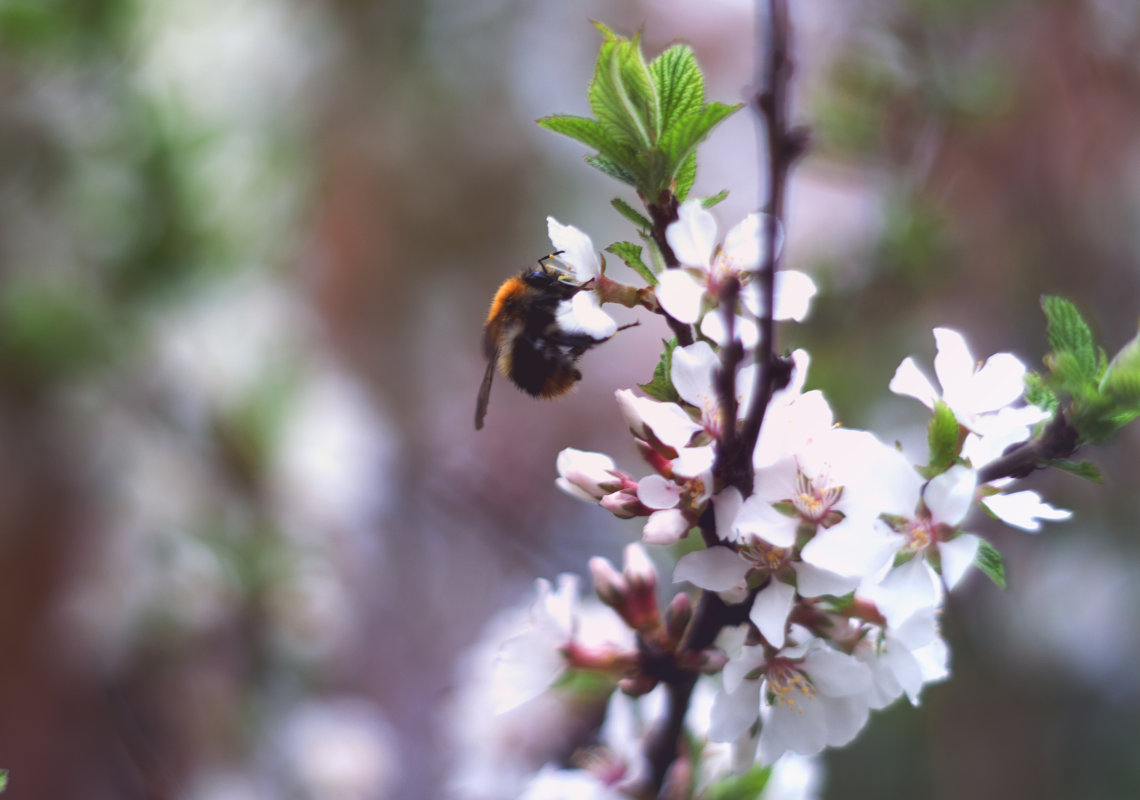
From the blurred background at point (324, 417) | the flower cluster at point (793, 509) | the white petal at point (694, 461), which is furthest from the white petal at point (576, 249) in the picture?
the blurred background at point (324, 417)

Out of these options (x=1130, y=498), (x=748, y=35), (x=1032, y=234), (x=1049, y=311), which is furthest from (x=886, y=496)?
(x=748, y=35)

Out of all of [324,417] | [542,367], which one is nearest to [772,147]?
[542,367]

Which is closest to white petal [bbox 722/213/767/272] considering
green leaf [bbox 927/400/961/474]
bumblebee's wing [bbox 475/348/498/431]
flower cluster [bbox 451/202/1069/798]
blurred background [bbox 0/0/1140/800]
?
flower cluster [bbox 451/202/1069/798]

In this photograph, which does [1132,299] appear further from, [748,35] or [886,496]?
[748,35]

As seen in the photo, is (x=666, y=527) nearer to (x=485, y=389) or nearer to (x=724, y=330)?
(x=724, y=330)

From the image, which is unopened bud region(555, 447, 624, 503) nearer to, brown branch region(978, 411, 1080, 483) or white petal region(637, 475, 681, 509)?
white petal region(637, 475, 681, 509)

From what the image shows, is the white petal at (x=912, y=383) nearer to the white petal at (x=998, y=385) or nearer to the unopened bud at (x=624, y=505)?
the white petal at (x=998, y=385)
